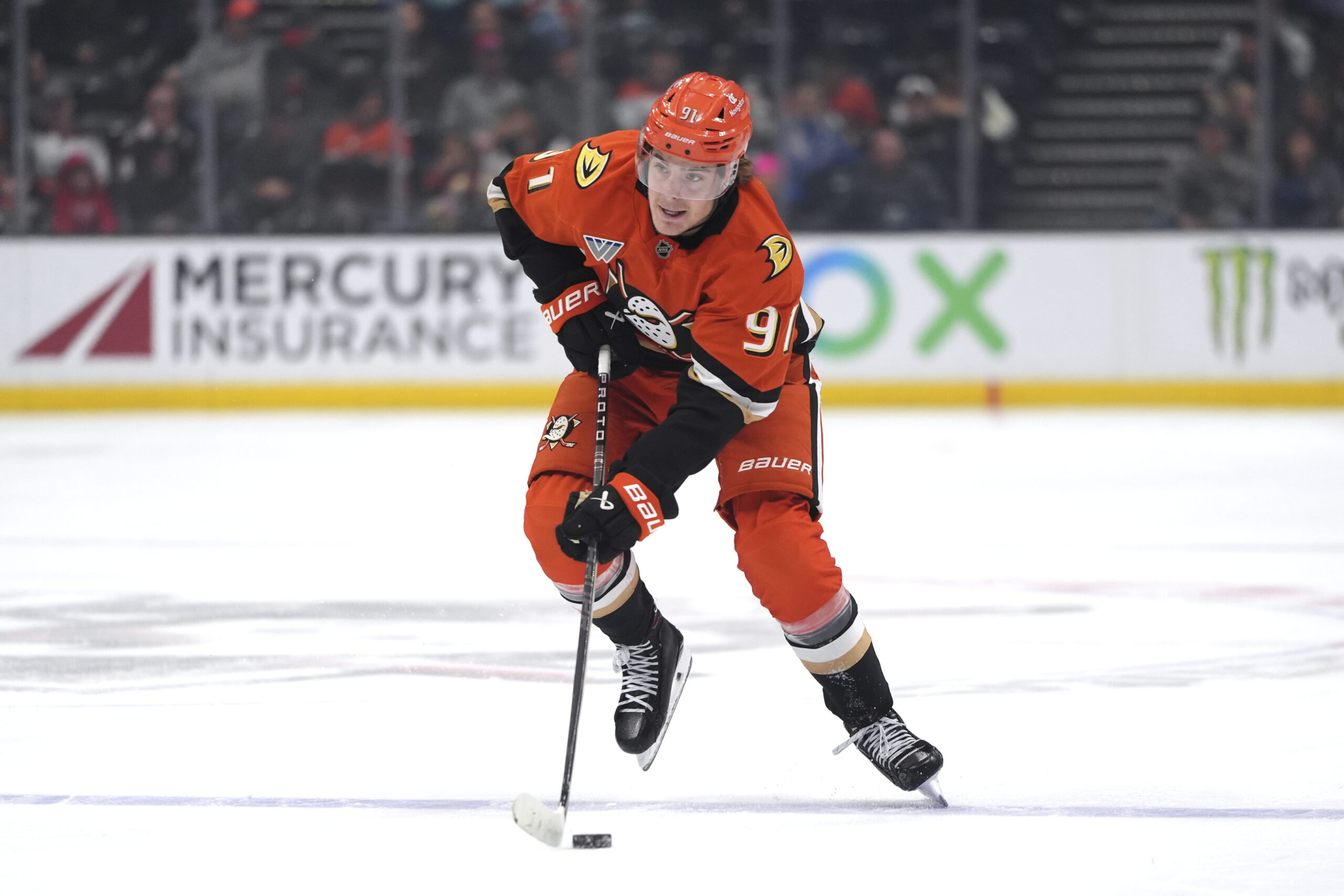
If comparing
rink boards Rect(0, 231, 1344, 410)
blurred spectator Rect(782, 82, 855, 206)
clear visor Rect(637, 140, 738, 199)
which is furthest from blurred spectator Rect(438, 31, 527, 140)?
clear visor Rect(637, 140, 738, 199)

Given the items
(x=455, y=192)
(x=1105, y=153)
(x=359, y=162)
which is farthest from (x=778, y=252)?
(x=1105, y=153)

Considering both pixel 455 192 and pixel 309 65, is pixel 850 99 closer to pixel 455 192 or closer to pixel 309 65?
pixel 455 192

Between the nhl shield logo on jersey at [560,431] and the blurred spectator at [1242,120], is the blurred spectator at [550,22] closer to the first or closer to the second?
the blurred spectator at [1242,120]

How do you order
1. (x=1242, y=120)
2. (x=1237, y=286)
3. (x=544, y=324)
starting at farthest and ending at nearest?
(x=1242, y=120), (x=1237, y=286), (x=544, y=324)

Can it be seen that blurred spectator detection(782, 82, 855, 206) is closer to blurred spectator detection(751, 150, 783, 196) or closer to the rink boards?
blurred spectator detection(751, 150, 783, 196)

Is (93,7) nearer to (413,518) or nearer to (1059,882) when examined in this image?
(413,518)

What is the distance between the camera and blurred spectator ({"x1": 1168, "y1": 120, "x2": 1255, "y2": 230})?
10.2 m

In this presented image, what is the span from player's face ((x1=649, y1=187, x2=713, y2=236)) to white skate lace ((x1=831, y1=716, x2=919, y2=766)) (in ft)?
2.71

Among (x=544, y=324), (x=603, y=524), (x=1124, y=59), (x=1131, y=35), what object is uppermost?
(x=1131, y=35)

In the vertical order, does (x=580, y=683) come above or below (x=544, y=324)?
above

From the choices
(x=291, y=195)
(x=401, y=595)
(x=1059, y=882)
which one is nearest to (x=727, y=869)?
(x=1059, y=882)

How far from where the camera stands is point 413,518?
6.15m

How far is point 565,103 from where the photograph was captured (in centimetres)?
1021

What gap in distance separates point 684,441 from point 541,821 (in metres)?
0.66
